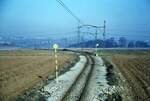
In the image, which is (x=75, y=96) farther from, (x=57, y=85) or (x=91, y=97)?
(x=57, y=85)

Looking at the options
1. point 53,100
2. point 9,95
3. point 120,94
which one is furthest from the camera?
point 120,94

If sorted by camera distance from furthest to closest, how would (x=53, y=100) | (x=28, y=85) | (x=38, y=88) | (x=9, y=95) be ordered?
(x=28, y=85) < (x=38, y=88) < (x=9, y=95) < (x=53, y=100)

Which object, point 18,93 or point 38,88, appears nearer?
point 18,93

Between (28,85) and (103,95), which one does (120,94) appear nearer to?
(103,95)

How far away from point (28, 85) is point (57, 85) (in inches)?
87.3

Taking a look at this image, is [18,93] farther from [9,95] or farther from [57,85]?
[57,85]

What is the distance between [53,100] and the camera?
15875 millimetres

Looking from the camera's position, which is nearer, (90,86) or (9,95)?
(9,95)

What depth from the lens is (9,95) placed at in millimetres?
17156

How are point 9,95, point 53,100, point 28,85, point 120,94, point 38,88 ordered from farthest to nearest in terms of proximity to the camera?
point 28,85, point 38,88, point 120,94, point 9,95, point 53,100

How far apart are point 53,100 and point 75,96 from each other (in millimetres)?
1540

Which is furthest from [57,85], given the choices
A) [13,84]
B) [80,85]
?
[13,84]

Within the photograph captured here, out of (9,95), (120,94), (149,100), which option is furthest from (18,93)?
(149,100)

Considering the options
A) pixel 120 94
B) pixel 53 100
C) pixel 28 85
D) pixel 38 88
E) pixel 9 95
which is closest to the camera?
pixel 53 100
